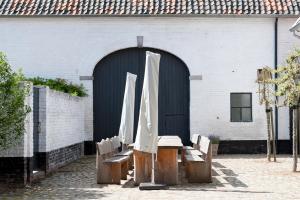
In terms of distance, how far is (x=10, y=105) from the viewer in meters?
12.3

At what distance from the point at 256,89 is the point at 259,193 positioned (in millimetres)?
11181

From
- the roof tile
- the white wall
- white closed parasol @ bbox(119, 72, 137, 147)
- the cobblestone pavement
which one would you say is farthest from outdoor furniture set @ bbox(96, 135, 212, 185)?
the roof tile

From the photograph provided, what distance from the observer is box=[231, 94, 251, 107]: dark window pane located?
22.7 meters

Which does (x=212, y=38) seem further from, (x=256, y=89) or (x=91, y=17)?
(x=91, y=17)

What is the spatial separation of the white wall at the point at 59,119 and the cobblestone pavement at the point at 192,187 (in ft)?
2.89

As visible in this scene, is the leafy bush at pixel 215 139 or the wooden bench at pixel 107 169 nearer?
the wooden bench at pixel 107 169

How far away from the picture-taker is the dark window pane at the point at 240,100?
22.7 metres

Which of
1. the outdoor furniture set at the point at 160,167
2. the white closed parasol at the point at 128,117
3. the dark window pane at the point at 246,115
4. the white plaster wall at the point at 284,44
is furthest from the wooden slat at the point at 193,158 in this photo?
the white plaster wall at the point at 284,44

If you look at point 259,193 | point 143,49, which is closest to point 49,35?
point 143,49

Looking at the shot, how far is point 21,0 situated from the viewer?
23.4 m

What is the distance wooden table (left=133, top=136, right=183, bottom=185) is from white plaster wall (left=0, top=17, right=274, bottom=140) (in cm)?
913

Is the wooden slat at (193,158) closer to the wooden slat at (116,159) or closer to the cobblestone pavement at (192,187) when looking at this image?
the cobblestone pavement at (192,187)

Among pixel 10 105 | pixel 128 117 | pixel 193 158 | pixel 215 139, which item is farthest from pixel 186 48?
pixel 10 105

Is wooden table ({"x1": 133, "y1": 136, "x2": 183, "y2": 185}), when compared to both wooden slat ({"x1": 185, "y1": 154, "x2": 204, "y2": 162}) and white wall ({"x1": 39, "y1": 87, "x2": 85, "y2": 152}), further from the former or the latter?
white wall ({"x1": 39, "y1": 87, "x2": 85, "y2": 152})
